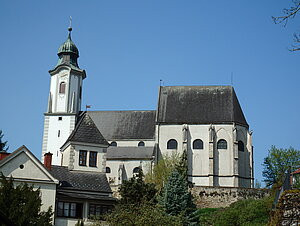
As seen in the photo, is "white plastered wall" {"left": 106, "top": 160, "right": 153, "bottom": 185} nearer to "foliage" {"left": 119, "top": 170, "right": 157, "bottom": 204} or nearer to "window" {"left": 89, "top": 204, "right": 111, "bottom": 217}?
"window" {"left": 89, "top": 204, "right": 111, "bottom": 217}

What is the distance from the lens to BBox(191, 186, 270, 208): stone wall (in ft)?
149

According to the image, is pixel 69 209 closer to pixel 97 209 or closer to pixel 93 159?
pixel 97 209

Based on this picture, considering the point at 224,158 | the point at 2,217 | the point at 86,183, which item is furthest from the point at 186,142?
the point at 2,217

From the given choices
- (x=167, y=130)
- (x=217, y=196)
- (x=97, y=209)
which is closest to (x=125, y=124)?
(x=167, y=130)

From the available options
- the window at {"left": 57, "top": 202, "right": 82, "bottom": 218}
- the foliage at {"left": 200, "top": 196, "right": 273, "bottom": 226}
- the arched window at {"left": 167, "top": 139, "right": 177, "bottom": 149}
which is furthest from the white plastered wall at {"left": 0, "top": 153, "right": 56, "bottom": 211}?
the arched window at {"left": 167, "top": 139, "right": 177, "bottom": 149}

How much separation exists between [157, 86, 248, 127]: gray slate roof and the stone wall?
13.9m

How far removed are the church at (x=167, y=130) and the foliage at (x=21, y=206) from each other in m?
32.6

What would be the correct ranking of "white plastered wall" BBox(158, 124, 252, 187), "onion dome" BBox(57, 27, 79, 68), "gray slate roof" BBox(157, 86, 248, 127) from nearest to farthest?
"white plastered wall" BBox(158, 124, 252, 187)
"gray slate roof" BBox(157, 86, 248, 127)
"onion dome" BBox(57, 27, 79, 68)

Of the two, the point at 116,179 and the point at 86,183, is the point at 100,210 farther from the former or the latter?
the point at 116,179

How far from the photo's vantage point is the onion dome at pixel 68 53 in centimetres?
6244

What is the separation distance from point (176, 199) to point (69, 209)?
709 cm

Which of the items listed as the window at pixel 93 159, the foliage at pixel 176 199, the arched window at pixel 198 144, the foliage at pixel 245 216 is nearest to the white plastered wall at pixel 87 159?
the window at pixel 93 159

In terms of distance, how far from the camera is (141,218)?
22875mm

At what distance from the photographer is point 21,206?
22234mm
